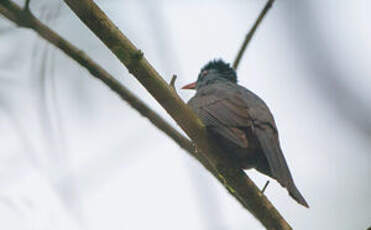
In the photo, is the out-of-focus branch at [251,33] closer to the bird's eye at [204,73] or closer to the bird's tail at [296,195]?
the bird's tail at [296,195]

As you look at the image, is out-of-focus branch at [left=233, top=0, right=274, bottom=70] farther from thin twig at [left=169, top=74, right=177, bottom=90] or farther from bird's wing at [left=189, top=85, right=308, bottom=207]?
thin twig at [left=169, top=74, right=177, bottom=90]

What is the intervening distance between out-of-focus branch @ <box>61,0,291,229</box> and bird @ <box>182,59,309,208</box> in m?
0.13

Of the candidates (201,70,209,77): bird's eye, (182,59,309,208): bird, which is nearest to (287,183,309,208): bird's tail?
(182,59,309,208): bird

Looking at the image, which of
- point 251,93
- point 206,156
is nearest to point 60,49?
point 206,156

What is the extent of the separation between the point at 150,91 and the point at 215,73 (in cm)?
266

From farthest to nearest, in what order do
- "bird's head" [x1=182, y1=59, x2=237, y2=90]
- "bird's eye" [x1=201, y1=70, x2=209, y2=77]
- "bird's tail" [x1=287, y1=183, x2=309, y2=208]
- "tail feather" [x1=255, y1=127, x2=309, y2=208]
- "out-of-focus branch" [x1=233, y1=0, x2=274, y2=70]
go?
"bird's eye" [x1=201, y1=70, x2=209, y2=77]
"bird's head" [x1=182, y1=59, x2=237, y2=90]
"out-of-focus branch" [x1=233, y1=0, x2=274, y2=70]
"tail feather" [x1=255, y1=127, x2=309, y2=208]
"bird's tail" [x1=287, y1=183, x2=309, y2=208]

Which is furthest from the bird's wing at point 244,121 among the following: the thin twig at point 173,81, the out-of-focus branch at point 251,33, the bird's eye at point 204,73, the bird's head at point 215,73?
the bird's eye at point 204,73

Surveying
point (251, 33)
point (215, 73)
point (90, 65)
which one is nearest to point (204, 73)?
point (215, 73)

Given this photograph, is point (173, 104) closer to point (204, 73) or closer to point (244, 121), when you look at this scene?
point (244, 121)

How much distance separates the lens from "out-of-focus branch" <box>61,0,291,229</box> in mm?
2814

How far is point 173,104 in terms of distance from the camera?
9.80ft

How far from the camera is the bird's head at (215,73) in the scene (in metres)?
5.48

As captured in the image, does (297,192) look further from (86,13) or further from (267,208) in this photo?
(86,13)

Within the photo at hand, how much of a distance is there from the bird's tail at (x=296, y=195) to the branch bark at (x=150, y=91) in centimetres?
16
